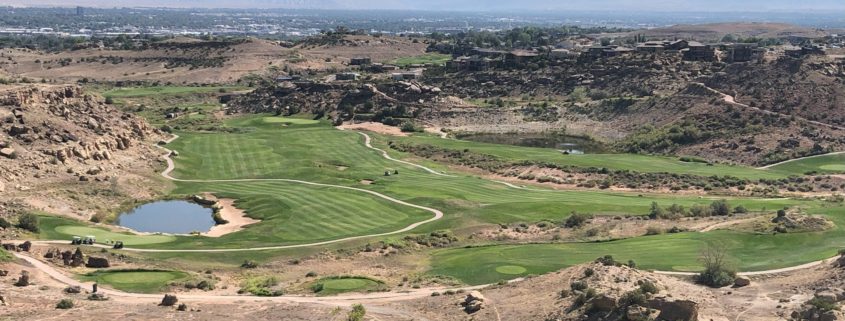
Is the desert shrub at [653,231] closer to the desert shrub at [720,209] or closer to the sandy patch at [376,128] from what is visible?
the desert shrub at [720,209]

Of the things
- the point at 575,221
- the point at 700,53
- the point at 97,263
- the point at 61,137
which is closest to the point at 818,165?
the point at 575,221

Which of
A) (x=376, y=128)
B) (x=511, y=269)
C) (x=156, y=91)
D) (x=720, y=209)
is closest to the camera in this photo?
(x=511, y=269)

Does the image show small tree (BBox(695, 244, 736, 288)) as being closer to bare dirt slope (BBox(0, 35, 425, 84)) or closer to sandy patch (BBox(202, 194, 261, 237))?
sandy patch (BBox(202, 194, 261, 237))

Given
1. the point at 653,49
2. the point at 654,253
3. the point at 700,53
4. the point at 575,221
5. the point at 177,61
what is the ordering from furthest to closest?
the point at 177,61 < the point at 653,49 < the point at 700,53 < the point at 575,221 < the point at 654,253

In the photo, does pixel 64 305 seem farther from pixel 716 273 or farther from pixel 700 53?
pixel 700 53

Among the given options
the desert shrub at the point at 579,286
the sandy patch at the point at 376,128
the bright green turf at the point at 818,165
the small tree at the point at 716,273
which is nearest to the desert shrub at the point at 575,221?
the small tree at the point at 716,273

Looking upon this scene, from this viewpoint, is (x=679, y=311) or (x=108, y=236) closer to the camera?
(x=679, y=311)

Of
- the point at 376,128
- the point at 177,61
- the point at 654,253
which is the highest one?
the point at 654,253
